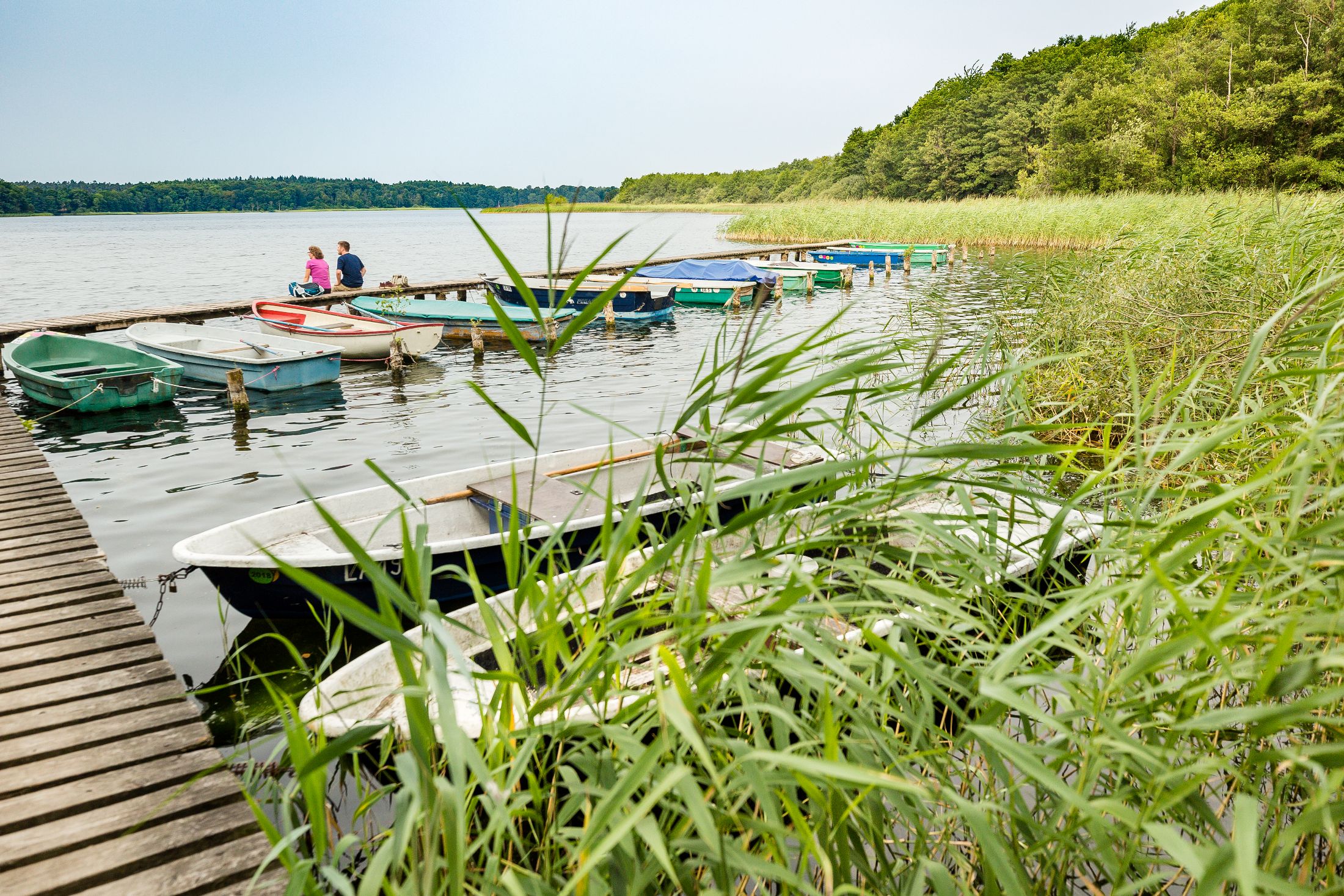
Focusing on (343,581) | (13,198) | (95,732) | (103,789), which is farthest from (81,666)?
(13,198)

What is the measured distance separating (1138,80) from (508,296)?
1533 inches

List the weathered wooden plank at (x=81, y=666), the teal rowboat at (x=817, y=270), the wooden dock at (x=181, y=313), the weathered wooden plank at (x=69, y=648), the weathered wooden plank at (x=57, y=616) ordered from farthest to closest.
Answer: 1. the teal rowboat at (x=817, y=270)
2. the wooden dock at (x=181, y=313)
3. the weathered wooden plank at (x=57, y=616)
4. the weathered wooden plank at (x=69, y=648)
5. the weathered wooden plank at (x=81, y=666)

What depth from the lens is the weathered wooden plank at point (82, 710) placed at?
3.15m

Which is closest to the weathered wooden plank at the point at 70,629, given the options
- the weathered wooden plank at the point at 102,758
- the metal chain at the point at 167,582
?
the metal chain at the point at 167,582

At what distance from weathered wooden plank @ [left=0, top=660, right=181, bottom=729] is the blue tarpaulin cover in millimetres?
18436

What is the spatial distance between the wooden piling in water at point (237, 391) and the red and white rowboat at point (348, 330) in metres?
2.51

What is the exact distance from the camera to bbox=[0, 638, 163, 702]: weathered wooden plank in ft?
11.4

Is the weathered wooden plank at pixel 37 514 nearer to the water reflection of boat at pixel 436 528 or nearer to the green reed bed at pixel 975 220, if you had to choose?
the water reflection of boat at pixel 436 528

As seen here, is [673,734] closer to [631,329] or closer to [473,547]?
[473,547]

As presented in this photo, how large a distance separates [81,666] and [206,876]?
5.72ft

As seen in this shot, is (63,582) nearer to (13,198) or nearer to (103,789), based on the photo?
(103,789)

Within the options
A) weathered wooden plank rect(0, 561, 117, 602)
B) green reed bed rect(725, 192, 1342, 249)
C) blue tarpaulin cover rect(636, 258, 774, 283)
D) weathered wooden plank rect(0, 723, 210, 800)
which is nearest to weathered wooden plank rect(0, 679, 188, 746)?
weathered wooden plank rect(0, 723, 210, 800)

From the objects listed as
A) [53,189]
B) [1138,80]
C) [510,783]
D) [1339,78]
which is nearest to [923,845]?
[510,783]

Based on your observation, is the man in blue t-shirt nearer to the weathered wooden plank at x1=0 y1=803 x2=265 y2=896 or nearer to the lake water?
the lake water
